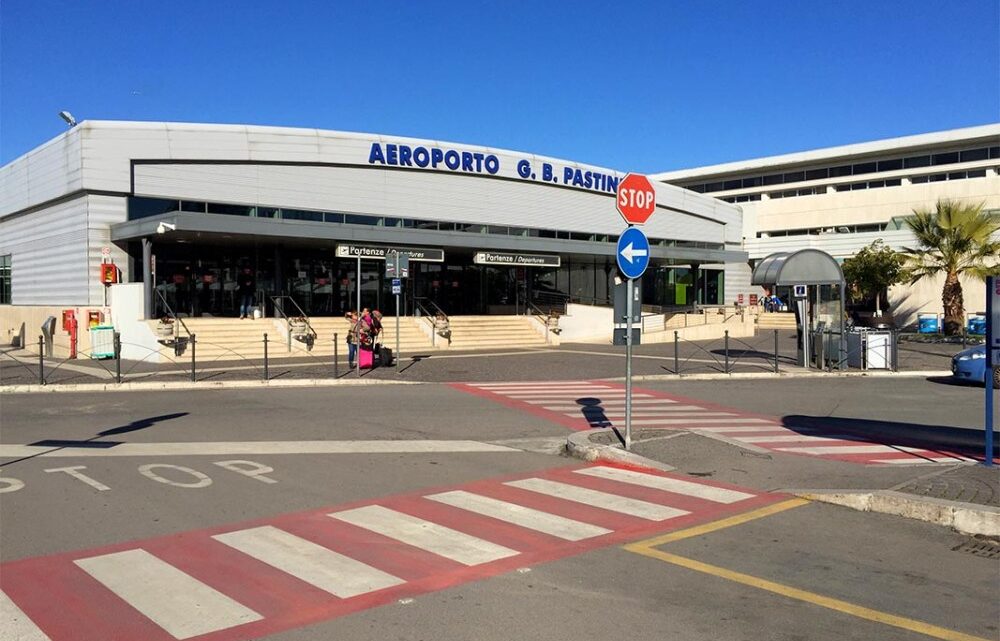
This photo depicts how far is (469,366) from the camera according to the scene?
24.2 metres

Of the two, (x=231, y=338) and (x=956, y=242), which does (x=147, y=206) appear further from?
(x=956, y=242)

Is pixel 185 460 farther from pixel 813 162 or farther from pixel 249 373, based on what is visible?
pixel 813 162

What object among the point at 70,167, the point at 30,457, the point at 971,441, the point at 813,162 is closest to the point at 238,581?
the point at 30,457

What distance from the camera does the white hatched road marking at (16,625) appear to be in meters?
4.68

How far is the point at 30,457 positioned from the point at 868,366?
21537 millimetres

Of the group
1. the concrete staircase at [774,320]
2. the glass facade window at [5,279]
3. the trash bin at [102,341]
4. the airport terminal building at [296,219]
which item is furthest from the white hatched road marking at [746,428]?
the concrete staircase at [774,320]

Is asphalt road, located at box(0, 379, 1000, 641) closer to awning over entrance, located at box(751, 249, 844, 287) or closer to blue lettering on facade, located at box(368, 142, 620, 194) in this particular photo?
awning over entrance, located at box(751, 249, 844, 287)

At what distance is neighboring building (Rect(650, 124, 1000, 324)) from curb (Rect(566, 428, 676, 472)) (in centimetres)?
→ 4210

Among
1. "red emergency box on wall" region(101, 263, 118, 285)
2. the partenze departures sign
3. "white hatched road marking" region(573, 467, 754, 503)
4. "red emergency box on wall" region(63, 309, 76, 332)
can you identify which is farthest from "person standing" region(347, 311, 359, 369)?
"white hatched road marking" region(573, 467, 754, 503)

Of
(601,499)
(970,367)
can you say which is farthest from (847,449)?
(970,367)

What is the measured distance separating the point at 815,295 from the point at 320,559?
21.9 metres

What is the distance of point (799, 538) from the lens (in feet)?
22.3

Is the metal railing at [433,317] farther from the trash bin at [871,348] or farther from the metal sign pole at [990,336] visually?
the metal sign pole at [990,336]

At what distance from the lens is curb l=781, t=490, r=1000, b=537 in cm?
696
